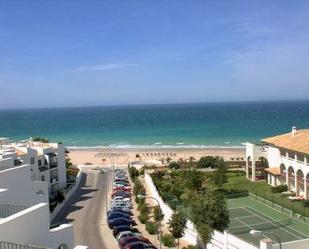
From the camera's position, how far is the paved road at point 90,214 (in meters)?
34.7

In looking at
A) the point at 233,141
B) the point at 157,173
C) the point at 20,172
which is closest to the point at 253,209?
Answer: the point at 157,173

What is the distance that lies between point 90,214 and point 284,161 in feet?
74.7

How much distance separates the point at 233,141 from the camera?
Answer: 406 feet

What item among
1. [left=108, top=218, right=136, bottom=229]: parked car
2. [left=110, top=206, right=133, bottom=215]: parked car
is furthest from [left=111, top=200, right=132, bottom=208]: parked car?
[left=108, top=218, right=136, bottom=229]: parked car

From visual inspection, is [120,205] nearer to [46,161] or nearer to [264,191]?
[46,161]

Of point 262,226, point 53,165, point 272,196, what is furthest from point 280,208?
point 53,165

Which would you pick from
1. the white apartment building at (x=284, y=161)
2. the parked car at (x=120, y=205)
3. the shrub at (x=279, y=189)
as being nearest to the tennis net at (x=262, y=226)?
the white apartment building at (x=284, y=161)

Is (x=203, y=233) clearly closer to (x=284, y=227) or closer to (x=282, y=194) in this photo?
(x=284, y=227)

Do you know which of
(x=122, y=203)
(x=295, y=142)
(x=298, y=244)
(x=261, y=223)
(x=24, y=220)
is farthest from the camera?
(x=295, y=142)

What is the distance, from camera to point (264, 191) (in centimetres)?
4862

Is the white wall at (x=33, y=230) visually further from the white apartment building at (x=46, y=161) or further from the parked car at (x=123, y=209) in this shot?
the white apartment building at (x=46, y=161)

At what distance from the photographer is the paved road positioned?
1368 inches

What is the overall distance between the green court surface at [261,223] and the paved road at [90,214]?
10025mm

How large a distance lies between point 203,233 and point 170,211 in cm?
893
